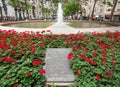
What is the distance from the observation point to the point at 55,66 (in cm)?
456

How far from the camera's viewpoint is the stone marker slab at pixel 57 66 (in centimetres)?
395

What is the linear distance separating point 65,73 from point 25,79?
1.29 metres

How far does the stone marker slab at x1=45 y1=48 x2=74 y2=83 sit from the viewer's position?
3.95 metres

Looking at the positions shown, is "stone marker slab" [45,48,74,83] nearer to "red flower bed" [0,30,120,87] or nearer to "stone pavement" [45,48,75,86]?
"stone pavement" [45,48,75,86]

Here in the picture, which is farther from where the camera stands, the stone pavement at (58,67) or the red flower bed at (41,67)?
the stone pavement at (58,67)

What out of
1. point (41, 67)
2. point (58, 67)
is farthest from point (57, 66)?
point (41, 67)

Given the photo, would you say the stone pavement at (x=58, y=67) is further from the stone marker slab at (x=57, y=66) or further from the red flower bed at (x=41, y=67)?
the red flower bed at (x=41, y=67)

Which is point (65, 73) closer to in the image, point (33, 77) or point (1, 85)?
point (33, 77)

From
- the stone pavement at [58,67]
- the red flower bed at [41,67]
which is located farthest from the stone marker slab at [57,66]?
the red flower bed at [41,67]

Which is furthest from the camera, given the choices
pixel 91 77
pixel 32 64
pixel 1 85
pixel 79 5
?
pixel 79 5

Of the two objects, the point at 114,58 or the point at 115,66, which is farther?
the point at 114,58

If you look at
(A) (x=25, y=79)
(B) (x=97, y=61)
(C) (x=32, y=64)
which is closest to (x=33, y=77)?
(A) (x=25, y=79)

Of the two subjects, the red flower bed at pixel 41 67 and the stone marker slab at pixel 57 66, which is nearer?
the red flower bed at pixel 41 67

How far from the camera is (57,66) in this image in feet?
15.0
